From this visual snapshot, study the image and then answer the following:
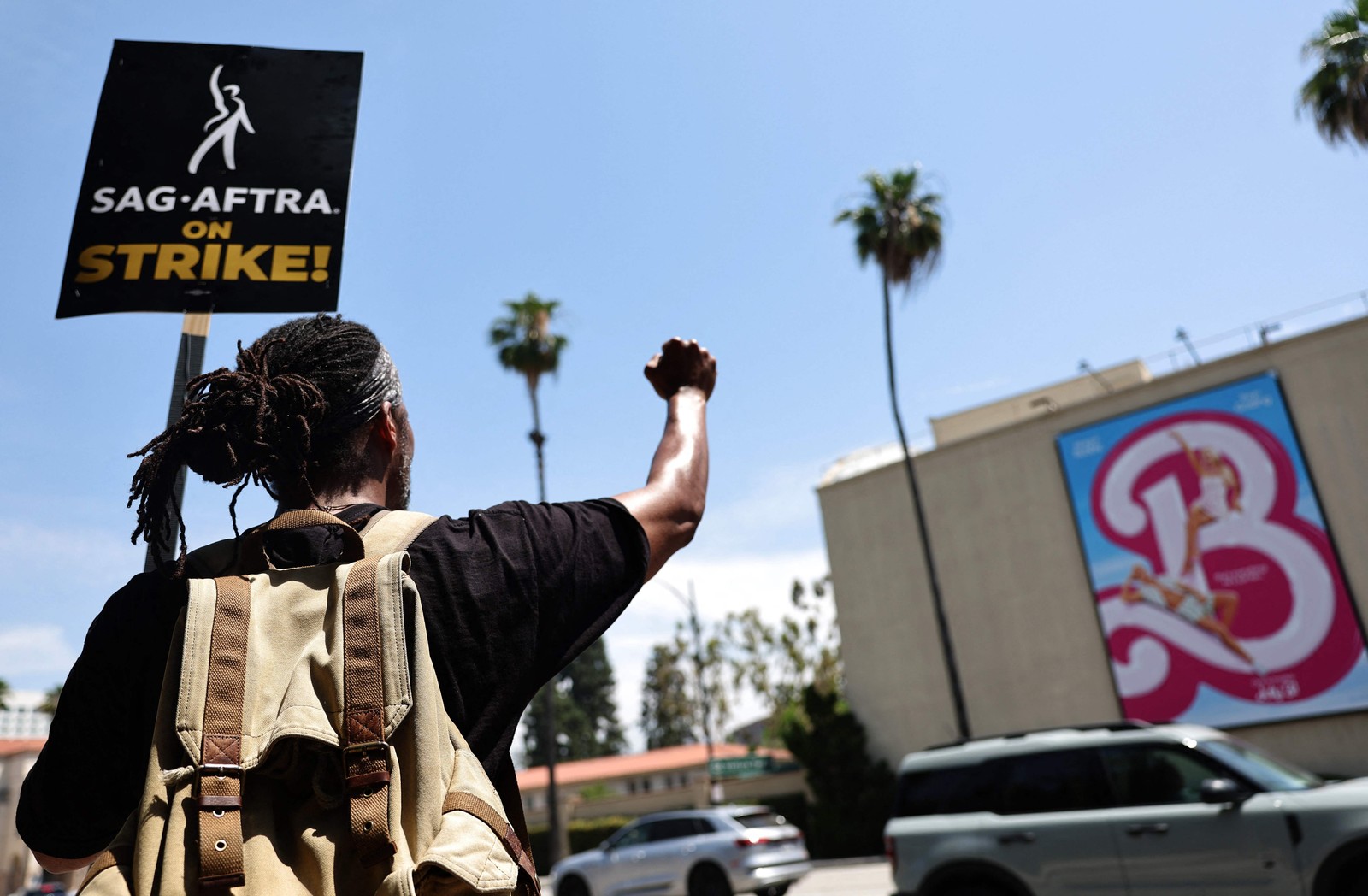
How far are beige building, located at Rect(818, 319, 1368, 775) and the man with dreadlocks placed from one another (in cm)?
2558

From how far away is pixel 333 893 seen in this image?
1.21 metres

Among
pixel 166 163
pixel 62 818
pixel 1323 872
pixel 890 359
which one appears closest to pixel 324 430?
pixel 62 818

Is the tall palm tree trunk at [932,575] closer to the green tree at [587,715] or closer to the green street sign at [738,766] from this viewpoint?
the green street sign at [738,766]

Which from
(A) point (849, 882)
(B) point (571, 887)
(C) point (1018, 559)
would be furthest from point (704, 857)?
(C) point (1018, 559)

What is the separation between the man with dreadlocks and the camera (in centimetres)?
142

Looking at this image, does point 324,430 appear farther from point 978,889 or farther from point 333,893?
point 978,889

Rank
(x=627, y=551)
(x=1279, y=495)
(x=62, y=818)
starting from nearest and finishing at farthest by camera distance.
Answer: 1. (x=62, y=818)
2. (x=627, y=551)
3. (x=1279, y=495)

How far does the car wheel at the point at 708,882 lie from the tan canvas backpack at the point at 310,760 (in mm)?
14499

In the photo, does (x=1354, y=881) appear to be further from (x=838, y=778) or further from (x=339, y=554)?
(x=838, y=778)

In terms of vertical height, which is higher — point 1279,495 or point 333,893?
point 1279,495

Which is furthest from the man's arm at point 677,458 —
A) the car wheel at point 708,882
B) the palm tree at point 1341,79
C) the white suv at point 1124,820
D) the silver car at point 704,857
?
the palm tree at point 1341,79

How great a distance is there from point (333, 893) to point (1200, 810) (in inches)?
313

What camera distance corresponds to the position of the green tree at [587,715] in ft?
295

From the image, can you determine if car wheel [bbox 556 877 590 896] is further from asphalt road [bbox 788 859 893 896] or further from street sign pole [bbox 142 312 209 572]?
street sign pole [bbox 142 312 209 572]
